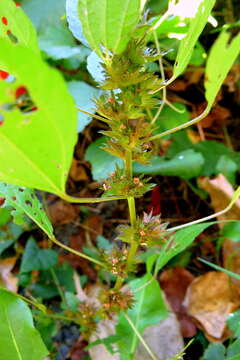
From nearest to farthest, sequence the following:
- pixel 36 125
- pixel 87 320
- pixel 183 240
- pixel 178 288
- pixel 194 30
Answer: pixel 36 125
pixel 194 30
pixel 183 240
pixel 87 320
pixel 178 288

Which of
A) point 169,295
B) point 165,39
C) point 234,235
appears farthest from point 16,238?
point 165,39

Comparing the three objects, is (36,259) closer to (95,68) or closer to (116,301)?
(116,301)

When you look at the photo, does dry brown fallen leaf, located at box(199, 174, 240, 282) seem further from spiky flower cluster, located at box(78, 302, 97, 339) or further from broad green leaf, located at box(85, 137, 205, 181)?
spiky flower cluster, located at box(78, 302, 97, 339)

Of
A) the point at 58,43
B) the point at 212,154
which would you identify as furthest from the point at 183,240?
the point at 58,43

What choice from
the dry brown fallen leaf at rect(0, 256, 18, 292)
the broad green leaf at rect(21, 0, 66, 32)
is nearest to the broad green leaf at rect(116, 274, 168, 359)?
the dry brown fallen leaf at rect(0, 256, 18, 292)

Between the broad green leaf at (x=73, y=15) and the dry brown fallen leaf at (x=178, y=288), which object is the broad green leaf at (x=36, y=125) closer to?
the broad green leaf at (x=73, y=15)

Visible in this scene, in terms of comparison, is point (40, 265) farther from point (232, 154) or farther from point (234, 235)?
point (232, 154)
